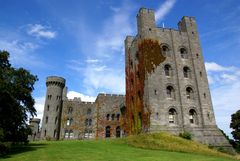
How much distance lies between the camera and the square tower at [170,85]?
33.3 m

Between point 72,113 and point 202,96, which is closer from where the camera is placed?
point 202,96

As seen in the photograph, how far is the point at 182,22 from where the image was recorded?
1633 inches

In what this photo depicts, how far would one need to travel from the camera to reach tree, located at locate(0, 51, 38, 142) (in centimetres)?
2183

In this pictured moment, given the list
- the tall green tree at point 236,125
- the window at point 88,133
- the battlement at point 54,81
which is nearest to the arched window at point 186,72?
the tall green tree at point 236,125

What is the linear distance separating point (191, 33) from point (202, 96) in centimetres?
1075

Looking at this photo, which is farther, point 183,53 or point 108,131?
point 108,131

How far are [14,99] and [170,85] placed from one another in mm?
21449

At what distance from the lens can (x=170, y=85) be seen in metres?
35.6

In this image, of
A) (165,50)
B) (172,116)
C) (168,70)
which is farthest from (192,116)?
(165,50)

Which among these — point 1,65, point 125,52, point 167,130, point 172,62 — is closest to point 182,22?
point 172,62

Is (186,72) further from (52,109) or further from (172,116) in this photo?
(52,109)

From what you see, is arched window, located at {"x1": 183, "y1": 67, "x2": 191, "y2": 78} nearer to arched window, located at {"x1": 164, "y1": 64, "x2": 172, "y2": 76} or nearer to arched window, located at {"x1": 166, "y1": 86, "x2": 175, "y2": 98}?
arched window, located at {"x1": 164, "y1": 64, "x2": 172, "y2": 76}

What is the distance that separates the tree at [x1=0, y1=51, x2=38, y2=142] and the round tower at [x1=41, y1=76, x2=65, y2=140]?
29811 mm

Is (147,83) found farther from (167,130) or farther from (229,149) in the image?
(229,149)
